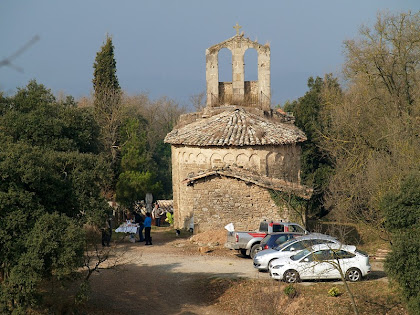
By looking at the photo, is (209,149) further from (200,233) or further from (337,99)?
(337,99)

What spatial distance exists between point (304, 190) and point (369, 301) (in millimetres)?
9167

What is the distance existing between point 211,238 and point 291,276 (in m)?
7.62

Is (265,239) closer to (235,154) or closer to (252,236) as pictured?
(252,236)

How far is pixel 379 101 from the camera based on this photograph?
3622cm

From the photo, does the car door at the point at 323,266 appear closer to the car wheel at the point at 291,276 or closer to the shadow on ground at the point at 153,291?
the car wheel at the point at 291,276

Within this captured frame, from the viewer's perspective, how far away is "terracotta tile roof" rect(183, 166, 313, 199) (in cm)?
3022

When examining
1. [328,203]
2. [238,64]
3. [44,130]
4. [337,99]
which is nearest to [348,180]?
[328,203]

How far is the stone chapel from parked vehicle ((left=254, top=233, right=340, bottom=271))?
233 inches

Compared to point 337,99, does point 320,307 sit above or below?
below

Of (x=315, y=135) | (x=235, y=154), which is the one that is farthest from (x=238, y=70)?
(x=315, y=135)

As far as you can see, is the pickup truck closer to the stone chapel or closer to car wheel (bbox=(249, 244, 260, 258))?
car wheel (bbox=(249, 244, 260, 258))

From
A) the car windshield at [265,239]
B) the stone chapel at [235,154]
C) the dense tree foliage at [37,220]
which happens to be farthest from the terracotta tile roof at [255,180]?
the dense tree foliage at [37,220]

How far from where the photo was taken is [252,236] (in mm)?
27766

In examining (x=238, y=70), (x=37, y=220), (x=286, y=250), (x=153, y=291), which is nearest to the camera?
(x=37, y=220)
